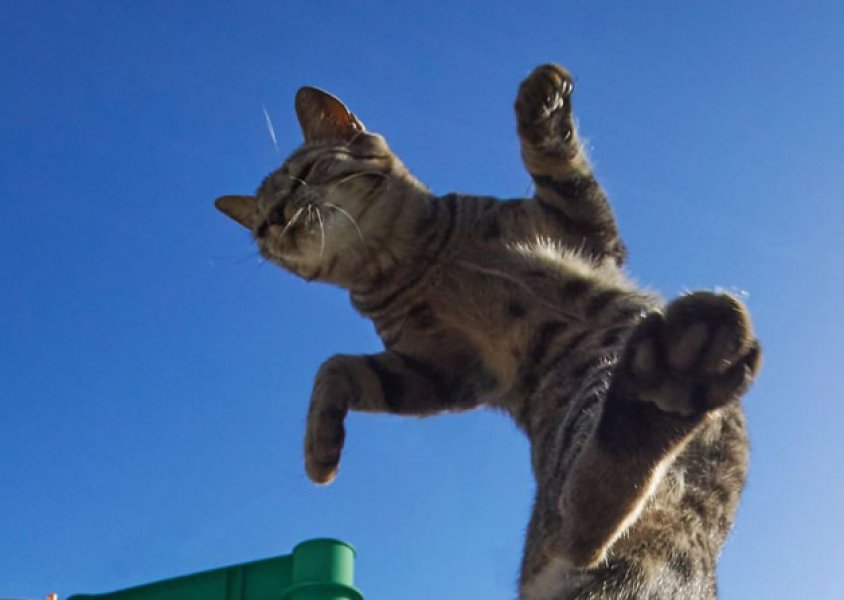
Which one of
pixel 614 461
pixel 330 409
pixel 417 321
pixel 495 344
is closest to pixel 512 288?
pixel 495 344

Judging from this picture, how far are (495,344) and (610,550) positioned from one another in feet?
2.50

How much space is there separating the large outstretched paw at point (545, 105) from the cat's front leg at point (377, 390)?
747 millimetres

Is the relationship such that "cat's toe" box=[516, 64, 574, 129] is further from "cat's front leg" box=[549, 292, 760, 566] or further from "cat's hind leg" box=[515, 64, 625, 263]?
"cat's front leg" box=[549, 292, 760, 566]

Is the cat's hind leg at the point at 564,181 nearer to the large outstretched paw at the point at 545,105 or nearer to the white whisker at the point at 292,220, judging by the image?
the large outstretched paw at the point at 545,105

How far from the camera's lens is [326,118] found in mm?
3232

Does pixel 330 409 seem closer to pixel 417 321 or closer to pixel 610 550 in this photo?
pixel 417 321

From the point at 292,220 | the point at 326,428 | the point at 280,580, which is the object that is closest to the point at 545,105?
the point at 292,220

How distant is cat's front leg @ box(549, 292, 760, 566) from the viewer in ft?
5.36

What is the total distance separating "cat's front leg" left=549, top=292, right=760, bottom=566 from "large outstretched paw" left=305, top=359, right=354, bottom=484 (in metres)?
0.73

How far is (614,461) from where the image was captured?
5.86 feet

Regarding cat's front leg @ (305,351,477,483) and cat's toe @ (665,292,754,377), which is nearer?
cat's toe @ (665,292,754,377)

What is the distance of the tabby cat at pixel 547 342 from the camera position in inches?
68.2

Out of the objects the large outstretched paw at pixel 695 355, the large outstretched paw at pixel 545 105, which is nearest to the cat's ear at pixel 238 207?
the large outstretched paw at pixel 545 105

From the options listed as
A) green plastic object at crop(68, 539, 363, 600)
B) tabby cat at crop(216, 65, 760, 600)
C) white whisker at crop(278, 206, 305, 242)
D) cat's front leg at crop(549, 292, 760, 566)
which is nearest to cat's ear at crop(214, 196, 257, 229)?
tabby cat at crop(216, 65, 760, 600)
